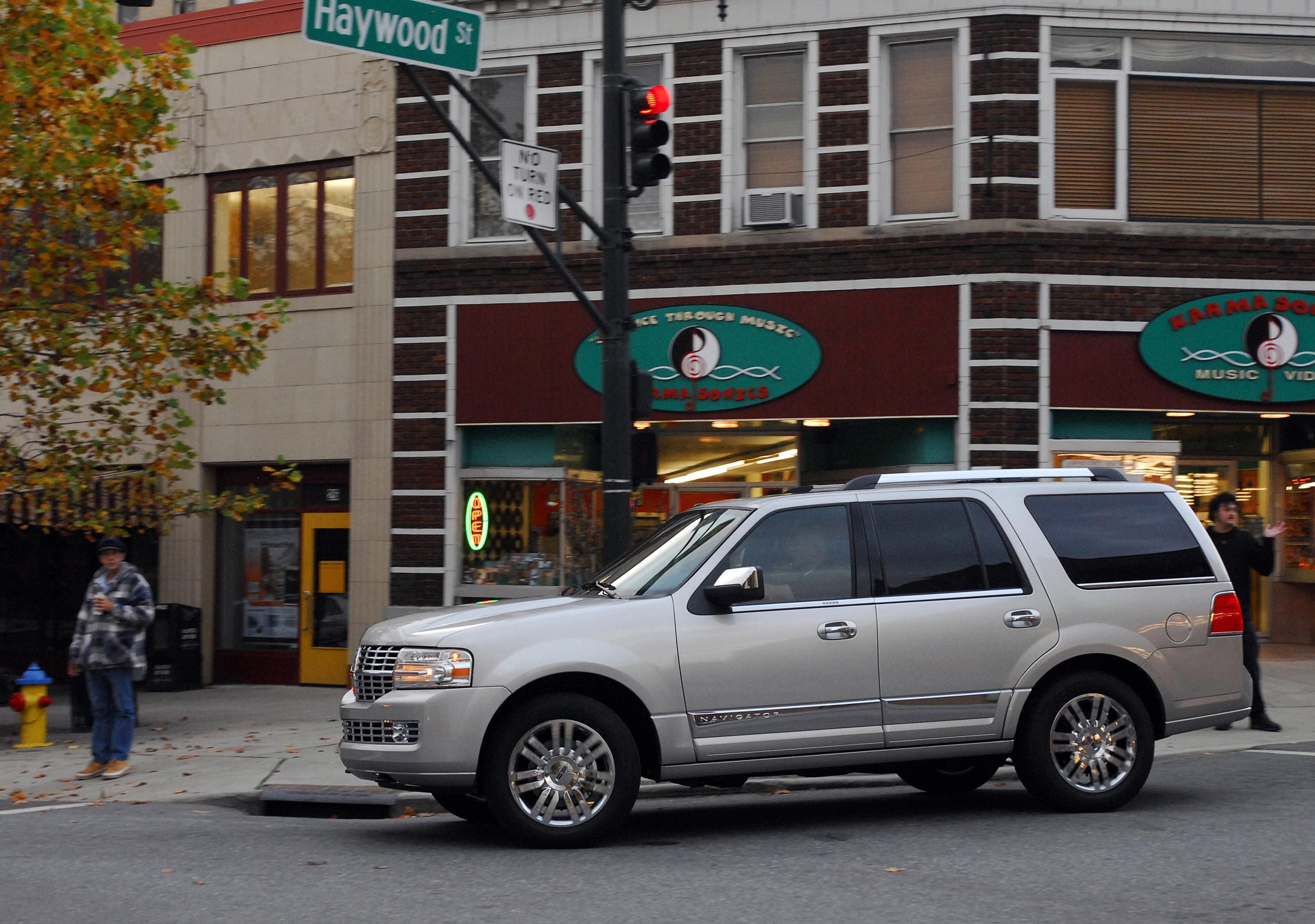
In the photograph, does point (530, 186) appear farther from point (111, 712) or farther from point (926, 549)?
point (111, 712)

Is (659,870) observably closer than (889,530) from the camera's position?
Yes

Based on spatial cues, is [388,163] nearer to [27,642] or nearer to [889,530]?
[27,642]

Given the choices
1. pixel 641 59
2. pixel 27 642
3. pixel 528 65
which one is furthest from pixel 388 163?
pixel 27 642

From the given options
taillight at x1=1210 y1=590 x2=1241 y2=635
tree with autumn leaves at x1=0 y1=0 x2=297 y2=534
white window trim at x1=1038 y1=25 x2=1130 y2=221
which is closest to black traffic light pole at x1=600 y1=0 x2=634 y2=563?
tree with autumn leaves at x1=0 y1=0 x2=297 y2=534

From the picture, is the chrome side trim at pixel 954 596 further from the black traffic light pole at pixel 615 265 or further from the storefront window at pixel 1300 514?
the storefront window at pixel 1300 514

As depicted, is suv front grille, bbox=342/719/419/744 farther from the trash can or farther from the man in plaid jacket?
the trash can

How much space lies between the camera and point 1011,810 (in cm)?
863

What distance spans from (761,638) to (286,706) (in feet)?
31.3

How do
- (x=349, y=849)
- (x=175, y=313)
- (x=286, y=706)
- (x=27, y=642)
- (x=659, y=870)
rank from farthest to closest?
1. (x=27, y=642)
2. (x=286, y=706)
3. (x=175, y=313)
4. (x=349, y=849)
5. (x=659, y=870)

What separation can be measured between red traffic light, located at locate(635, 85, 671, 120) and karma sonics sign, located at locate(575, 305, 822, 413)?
5.20 metres

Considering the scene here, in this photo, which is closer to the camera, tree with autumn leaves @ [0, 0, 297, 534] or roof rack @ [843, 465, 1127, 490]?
roof rack @ [843, 465, 1127, 490]

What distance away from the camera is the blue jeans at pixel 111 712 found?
36.0ft

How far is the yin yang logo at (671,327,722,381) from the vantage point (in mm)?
16625

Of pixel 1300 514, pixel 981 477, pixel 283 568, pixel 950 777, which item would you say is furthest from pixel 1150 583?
pixel 283 568
